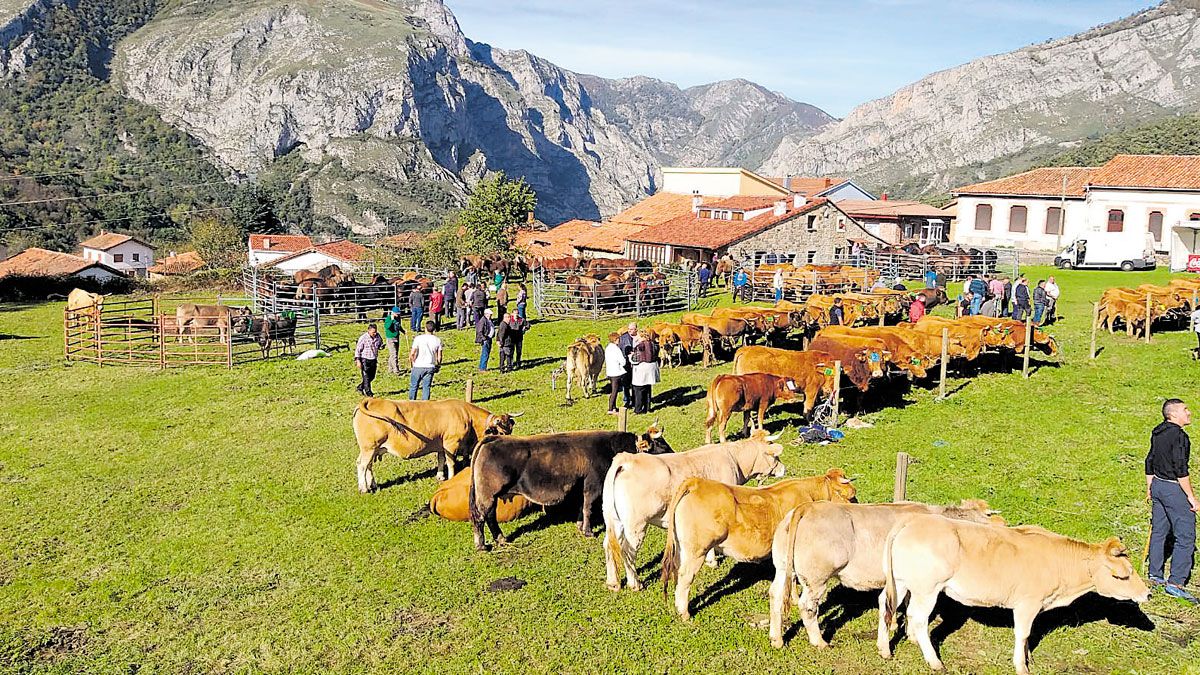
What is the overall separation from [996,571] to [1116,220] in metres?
43.0

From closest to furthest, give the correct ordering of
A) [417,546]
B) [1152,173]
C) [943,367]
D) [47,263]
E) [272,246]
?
[417,546]
[943,367]
[1152,173]
[47,263]
[272,246]

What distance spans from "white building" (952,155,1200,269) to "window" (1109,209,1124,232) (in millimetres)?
44

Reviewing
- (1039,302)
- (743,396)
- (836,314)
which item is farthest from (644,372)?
(1039,302)

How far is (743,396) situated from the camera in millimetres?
13469

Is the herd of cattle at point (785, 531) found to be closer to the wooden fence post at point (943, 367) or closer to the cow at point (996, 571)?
the cow at point (996, 571)

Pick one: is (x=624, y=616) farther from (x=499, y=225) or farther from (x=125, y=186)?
(x=125, y=186)

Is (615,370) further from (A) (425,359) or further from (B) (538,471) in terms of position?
(B) (538,471)

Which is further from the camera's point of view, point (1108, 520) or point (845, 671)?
point (1108, 520)

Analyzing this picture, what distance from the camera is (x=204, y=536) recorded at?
10328 millimetres

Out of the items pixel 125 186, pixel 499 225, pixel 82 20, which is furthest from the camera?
pixel 82 20

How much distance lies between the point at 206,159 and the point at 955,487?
472 ft

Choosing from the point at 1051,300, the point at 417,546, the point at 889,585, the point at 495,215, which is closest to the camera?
the point at 889,585

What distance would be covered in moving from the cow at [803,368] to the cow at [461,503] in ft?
18.5

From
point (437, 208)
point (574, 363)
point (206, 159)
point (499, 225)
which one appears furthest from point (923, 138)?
point (574, 363)
